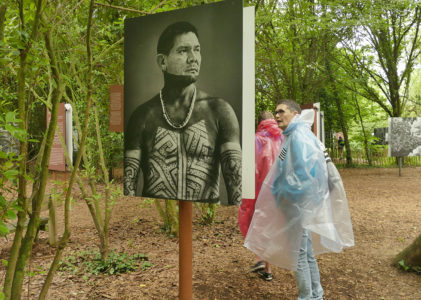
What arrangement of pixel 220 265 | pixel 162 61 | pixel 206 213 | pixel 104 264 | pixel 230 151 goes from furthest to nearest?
pixel 206 213, pixel 220 265, pixel 104 264, pixel 162 61, pixel 230 151

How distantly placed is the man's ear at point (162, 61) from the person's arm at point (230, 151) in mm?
489

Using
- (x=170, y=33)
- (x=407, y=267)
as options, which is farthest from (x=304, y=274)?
(x=170, y=33)

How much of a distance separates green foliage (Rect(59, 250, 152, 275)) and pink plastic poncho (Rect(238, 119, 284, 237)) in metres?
1.28

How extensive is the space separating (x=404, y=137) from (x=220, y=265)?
12.0 m

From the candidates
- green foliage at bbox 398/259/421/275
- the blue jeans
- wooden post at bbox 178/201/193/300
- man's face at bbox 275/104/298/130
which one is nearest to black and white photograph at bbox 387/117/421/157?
green foliage at bbox 398/259/421/275

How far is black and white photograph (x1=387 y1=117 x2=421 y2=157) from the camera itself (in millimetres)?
13453

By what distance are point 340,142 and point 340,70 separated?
634 cm

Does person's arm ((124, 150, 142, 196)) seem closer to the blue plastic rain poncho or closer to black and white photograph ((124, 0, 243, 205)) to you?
black and white photograph ((124, 0, 243, 205))

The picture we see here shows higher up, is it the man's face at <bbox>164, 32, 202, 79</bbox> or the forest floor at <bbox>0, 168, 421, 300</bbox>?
the man's face at <bbox>164, 32, 202, 79</bbox>

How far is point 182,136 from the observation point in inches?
83.9

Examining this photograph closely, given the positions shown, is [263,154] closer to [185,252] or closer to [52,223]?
[185,252]

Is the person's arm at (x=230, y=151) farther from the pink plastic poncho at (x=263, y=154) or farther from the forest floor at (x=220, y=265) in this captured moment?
the pink plastic poncho at (x=263, y=154)

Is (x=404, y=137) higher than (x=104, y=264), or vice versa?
(x=404, y=137)

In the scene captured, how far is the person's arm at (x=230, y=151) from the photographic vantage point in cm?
198
